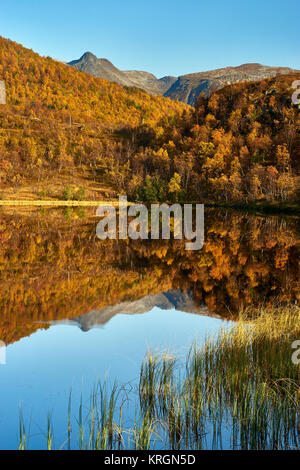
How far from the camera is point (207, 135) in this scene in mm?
129375

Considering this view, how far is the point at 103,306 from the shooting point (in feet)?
50.9

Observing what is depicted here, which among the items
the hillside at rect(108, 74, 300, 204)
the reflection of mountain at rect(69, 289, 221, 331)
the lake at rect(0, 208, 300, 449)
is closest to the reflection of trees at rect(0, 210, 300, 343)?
the lake at rect(0, 208, 300, 449)

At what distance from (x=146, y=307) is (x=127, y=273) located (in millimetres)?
6153

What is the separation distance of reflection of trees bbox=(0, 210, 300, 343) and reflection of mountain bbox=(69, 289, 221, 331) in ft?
1.65

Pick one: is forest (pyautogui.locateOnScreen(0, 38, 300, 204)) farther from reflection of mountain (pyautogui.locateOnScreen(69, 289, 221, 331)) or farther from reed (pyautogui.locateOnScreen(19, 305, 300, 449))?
reed (pyautogui.locateOnScreen(19, 305, 300, 449))

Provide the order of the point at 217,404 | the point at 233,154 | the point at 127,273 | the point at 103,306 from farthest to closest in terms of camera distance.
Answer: the point at 233,154, the point at 127,273, the point at 103,306, the point at 217,404

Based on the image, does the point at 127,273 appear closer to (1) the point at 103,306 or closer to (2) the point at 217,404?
(1) the point at 103,306

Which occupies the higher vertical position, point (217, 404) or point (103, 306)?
point (103, 306)

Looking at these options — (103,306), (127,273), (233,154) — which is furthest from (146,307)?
(233,154)

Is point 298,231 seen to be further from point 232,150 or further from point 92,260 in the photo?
point 232,150

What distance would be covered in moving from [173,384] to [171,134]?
147m

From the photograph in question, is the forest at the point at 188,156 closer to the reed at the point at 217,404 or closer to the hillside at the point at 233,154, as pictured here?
the hillside at the point at 233,154

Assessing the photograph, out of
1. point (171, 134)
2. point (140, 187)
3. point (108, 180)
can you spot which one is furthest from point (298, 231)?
point (171, 134)

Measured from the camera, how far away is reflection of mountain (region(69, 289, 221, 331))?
539 inches
